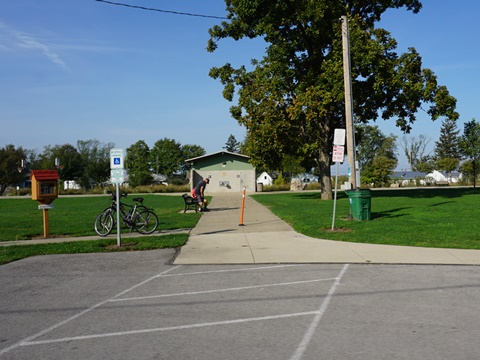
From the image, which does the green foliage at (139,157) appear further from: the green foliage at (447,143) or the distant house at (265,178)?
the green foliage at (447,143)

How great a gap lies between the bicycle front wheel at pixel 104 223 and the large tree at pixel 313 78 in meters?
15.4

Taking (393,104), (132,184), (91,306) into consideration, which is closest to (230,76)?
(393,104)

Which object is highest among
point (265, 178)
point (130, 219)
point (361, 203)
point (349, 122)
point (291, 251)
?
point (349, 122)

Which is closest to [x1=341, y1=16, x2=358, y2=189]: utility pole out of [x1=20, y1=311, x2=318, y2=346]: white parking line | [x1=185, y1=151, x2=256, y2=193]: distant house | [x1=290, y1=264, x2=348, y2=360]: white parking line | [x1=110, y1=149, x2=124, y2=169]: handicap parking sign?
[x1=110, y1=149, x2=124, y2=169]: handicap parking sign

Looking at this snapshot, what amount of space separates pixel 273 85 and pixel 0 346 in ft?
80.8

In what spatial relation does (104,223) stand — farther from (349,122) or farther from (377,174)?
(377,174)

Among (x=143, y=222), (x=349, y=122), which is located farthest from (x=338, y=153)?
(x=143, y=222)

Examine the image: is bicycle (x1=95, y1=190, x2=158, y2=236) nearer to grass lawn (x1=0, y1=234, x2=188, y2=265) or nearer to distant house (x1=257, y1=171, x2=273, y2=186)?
grass lawn (x1=0, y1=234, x2=188, y2=265)

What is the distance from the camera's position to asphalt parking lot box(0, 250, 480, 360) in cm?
462

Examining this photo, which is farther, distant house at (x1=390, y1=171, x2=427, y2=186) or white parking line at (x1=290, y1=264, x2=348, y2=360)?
distant house at (x1=390, y1=171, x2=427, y2=186)

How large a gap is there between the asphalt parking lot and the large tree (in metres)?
18.6

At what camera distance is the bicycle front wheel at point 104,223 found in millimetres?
13844

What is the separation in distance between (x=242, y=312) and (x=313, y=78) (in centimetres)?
2395

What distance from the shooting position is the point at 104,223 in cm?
1395
